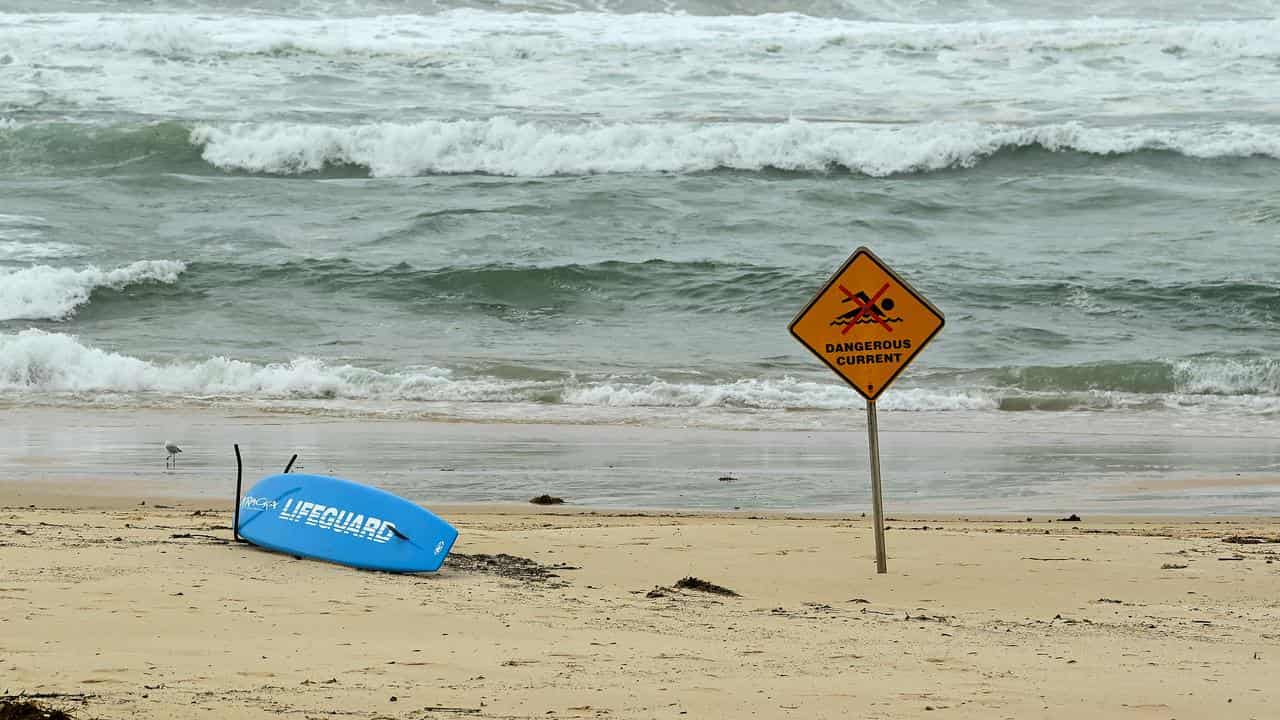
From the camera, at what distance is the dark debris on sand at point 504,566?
5.90 meters

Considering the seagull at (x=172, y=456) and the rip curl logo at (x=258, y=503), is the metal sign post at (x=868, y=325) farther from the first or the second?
the seagull at (x=172, y=456)

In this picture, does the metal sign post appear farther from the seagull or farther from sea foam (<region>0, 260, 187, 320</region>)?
sea foam (<region>0, 260, 187, 320</region>)

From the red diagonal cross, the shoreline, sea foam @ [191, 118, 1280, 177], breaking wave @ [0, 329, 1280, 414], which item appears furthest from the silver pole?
sea foam @ [191, 118, 1280, 177]

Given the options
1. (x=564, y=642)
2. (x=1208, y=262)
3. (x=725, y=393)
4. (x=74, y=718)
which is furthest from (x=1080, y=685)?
(x=1208, y=262)

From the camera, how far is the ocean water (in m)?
13.8

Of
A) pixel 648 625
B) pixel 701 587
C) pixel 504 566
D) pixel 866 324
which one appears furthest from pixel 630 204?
pixel 648 625

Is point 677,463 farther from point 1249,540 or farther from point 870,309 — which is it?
point 1249,540

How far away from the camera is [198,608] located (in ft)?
15.4

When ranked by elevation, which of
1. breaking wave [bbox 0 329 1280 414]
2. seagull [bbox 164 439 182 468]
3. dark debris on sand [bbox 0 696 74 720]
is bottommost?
breaking wave [bbox 0 329 1280 414]

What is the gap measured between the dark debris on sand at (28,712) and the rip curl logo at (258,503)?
2769 millimetres

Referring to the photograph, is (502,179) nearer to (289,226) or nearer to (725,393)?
(289,226)

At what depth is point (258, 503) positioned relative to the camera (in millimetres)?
6273

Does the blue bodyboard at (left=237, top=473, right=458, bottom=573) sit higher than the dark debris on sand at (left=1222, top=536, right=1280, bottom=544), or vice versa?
the blue bodyboard at (left=237, top=473, right=458, bottom=573)

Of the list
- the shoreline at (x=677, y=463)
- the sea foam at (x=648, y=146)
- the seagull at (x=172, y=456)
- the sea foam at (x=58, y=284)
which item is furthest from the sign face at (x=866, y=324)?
the sea foam at (x=648, y=146)
